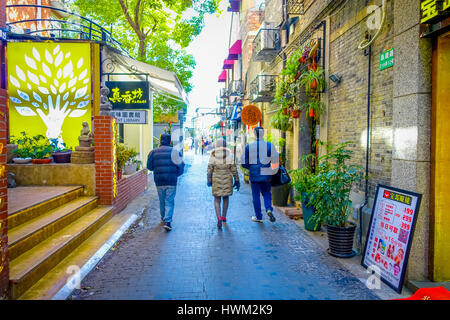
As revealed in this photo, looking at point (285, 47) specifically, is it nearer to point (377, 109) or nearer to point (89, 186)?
point (377, 109)

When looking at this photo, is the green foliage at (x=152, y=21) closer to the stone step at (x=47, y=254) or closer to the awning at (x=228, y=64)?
the awning at (x=228, y=64)

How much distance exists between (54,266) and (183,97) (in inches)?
378

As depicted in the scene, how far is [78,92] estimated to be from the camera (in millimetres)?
10680

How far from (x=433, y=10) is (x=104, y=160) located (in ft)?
21.1

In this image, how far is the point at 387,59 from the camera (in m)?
4.96

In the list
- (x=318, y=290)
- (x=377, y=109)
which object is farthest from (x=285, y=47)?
(x=318, y=290)

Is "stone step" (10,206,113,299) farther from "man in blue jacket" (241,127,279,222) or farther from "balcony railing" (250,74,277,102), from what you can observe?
"balcony railing" (250,74,277,102)

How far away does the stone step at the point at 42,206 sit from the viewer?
4.87 meters

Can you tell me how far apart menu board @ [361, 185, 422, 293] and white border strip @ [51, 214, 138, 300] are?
3801 mm

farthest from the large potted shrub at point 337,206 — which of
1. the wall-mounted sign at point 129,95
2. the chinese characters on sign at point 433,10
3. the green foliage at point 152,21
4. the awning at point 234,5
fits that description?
the awning at point 234,5

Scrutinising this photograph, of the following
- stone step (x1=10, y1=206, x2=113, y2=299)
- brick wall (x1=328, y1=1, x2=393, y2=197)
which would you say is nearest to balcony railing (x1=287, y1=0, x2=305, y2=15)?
brick wall (x1=328, y1=1, x2=393, y2=197)

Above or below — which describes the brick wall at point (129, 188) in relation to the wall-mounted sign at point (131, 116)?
below

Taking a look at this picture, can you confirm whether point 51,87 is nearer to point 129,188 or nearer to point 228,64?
point 129,188

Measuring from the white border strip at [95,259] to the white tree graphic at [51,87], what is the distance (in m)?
4.86
